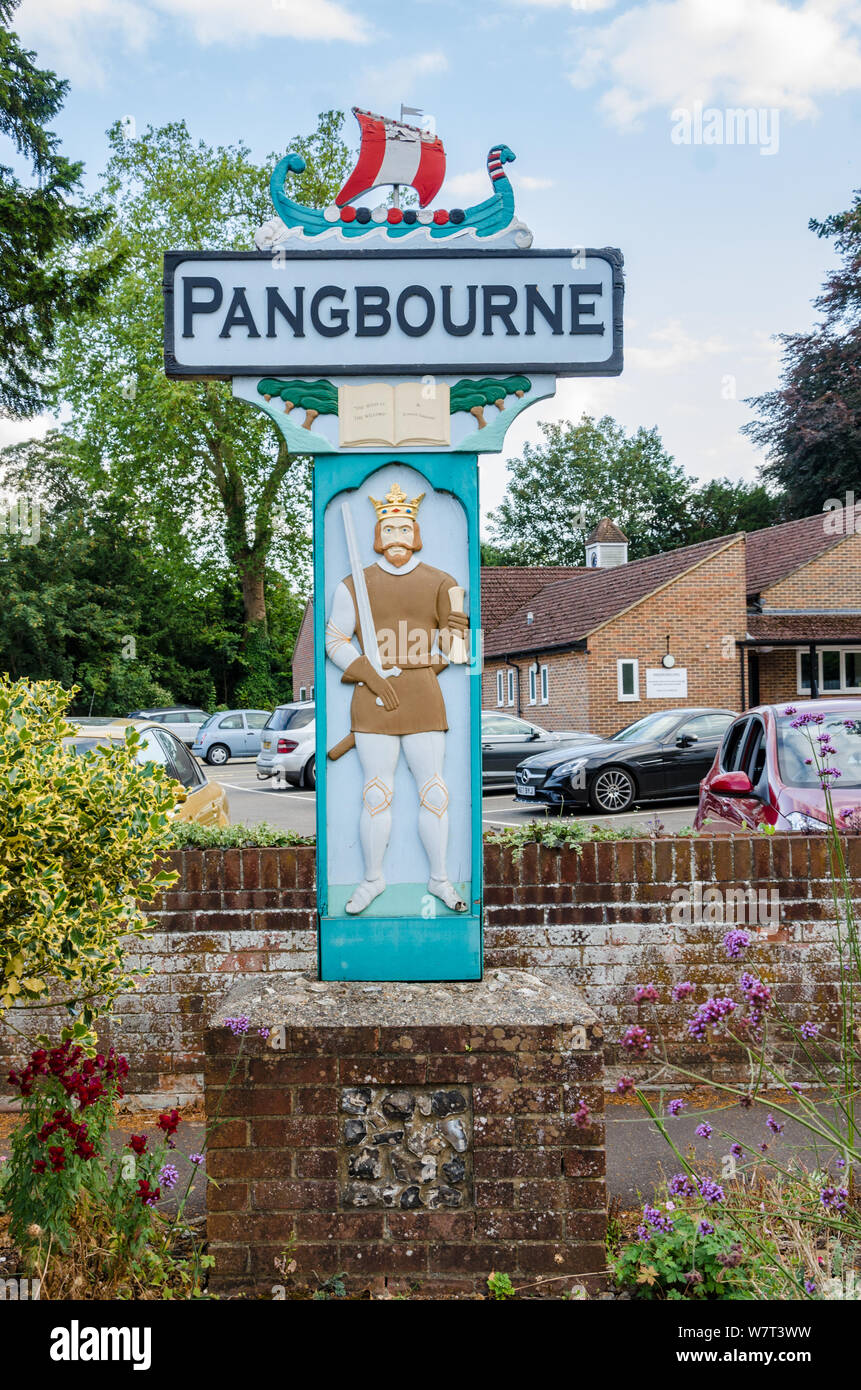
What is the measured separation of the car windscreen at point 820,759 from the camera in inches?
261

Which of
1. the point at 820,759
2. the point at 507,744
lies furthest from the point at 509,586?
the point at 820,759

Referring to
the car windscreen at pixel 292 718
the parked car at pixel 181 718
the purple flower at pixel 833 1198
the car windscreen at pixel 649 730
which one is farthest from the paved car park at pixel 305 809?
the purple flower at pixel 833 1198

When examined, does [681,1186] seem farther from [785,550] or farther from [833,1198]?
[785,550]

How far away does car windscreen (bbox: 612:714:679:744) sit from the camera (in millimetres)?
17250

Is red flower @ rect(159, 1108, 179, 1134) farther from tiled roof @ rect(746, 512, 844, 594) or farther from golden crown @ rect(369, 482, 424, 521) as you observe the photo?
tiled roof @ rect(746, 512, 844, 594)

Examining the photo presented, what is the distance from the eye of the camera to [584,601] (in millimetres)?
30359

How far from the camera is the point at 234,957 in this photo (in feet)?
15.7

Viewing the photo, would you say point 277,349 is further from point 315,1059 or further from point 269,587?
point 269,587

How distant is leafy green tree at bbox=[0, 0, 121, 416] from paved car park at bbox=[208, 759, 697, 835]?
24.3 ft

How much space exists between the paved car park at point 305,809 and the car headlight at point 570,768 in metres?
0.75

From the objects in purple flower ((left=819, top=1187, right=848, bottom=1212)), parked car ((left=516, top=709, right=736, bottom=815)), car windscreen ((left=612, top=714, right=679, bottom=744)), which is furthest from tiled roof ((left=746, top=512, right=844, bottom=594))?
purple flower ((left=819, top=1187, right=848, bottom=1212))

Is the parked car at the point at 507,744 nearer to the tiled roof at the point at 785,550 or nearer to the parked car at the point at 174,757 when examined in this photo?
the tiled roof at the point at 785,550

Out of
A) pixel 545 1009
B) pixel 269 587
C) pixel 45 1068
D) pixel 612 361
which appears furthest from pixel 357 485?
pixel 269 587

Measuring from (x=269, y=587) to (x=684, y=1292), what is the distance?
131 feet
